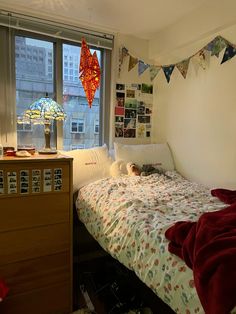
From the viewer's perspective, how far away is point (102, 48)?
2684 mm

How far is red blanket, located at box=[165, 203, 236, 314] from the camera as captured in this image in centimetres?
81

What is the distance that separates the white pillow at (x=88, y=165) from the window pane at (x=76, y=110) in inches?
12.1

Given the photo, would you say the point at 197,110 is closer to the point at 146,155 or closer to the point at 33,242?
the point at 146,155

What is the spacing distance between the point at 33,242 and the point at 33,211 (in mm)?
211

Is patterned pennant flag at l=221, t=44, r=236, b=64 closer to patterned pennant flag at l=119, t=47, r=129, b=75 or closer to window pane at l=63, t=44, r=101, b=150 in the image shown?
patterned pennant flag at l=119, t=47, r=129, b=75

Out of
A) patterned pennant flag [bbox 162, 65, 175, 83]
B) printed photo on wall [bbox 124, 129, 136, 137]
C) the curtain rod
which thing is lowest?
printed photo on wall [bbox 124, 129, 136, 137]

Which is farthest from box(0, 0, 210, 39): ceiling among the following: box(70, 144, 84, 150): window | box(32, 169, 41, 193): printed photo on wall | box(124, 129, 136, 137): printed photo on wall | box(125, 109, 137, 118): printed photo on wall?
box(32, 169, 41, 193): printed photo on wall

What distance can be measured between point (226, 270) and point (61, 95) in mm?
2194

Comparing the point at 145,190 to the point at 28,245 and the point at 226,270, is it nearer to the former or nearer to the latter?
the point at 28,245

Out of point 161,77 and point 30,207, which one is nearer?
point 30,207

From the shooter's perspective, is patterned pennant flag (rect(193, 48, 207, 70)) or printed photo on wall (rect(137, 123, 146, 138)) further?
printed photo on wall (rect(137, 123, 146, 138))

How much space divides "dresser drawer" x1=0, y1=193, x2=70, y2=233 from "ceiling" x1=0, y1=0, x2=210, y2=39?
1661mm

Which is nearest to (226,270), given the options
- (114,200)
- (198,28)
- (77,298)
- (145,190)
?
(114,200)

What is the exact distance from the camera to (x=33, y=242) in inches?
66.4
